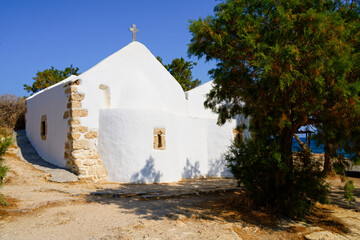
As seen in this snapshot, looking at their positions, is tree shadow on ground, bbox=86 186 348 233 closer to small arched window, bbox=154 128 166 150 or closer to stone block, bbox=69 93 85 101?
small arched window, bbox=154 128 166 150

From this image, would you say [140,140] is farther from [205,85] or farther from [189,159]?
[205,85]

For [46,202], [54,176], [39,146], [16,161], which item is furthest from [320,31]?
[39,146]

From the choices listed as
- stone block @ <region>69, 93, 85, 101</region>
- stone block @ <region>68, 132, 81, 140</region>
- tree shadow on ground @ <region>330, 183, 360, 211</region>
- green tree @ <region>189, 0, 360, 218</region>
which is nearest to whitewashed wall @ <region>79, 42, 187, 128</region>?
stone block @ <region>69, 93, 85, 101</region>

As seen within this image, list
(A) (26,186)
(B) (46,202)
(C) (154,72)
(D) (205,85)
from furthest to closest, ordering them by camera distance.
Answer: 1. (D) (205,85)
2. (C) (154,72)
3. (A) (26,186)
4. (B) (46,202)

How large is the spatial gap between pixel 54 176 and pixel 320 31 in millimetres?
8152

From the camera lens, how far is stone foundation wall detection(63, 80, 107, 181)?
899cm

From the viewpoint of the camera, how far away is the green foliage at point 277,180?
5.88 metres

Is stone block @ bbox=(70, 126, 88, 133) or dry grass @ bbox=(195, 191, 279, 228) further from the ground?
stone block @ bbox=(70, 126, 88, 133)

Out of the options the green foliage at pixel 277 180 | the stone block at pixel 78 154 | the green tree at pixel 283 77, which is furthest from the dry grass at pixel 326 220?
the stone block at pixel 78 154

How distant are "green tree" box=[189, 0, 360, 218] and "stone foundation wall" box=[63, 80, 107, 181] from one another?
4763 mm

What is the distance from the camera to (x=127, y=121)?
9312 mm

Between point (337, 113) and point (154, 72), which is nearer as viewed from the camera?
point (337, 113)

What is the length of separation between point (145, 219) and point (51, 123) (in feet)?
22.7

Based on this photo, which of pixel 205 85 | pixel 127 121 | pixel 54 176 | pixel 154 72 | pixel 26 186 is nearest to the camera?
pixel 26 186
